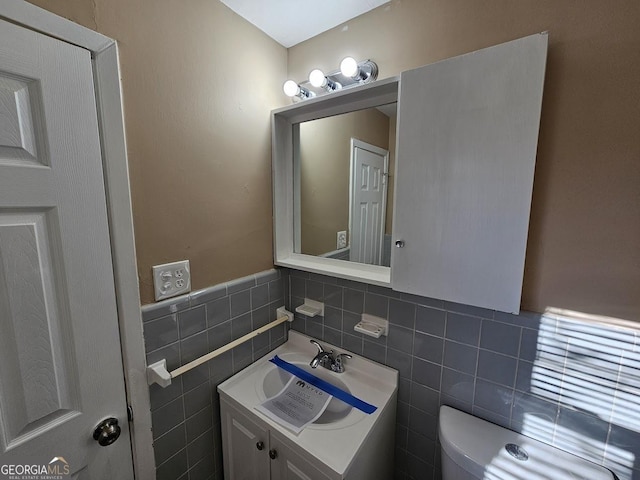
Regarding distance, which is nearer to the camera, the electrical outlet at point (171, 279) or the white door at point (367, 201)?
the electrical outlet at point (171, 279)

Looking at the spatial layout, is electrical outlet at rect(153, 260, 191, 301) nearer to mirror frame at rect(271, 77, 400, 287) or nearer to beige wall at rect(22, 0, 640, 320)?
beige wall at rect(22, 0, 640, 320)

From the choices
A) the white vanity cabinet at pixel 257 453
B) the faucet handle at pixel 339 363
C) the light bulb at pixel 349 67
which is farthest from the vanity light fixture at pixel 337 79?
the white vanity cabinet at pixel 257 453

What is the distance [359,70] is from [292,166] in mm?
546

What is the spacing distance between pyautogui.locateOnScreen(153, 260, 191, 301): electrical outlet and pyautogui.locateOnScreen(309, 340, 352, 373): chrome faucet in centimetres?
67

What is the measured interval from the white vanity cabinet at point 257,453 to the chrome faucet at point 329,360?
34cm

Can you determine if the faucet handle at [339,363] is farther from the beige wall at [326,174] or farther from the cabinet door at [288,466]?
the beige wall at [326,174]

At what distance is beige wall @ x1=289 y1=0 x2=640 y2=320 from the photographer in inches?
27.6

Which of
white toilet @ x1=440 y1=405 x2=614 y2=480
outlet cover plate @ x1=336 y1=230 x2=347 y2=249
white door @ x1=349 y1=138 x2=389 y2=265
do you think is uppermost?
white door @ x1=349 y1=138 x2=389 y2=265

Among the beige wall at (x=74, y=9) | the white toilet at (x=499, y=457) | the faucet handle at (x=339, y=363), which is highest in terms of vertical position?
the beige wall at (x=74, y=9)

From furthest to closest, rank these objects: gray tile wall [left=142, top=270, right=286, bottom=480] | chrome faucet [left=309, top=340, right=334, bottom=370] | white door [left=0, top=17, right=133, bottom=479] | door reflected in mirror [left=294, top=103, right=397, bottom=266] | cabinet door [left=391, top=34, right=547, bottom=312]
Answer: chrome faucet [left=309, top=340, right=334, bottom=370]
door reflected in mirror [left=294, top=103, right=397, bottom=266]
gray tile wall [left=142, top=270, right=286, bottom=480]
cabinet door [left=391, top=34, right=547, bottom=312]
white door [left=0, top=17, right=133, bottom=479]

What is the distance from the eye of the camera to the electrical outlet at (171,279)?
921 millimetres

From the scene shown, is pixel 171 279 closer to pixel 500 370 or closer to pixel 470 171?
pixel 470 171

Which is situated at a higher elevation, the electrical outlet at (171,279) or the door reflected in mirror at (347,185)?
the door reflected in mirror at (347,185)

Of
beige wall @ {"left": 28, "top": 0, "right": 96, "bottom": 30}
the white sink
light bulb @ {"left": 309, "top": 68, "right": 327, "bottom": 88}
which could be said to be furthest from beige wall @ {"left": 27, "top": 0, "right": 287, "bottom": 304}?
the white sink
